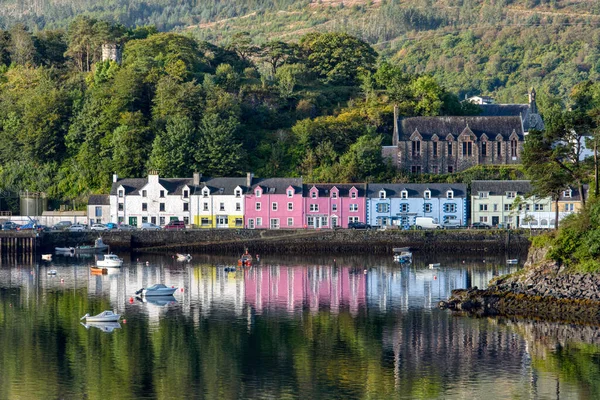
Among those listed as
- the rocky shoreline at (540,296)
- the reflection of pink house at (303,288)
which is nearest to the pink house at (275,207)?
the reflection of pink house at (303,288)

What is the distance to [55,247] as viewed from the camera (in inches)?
3548

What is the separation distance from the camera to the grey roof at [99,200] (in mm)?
97812

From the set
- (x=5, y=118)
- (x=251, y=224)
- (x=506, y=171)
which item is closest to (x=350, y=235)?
(x=251, y=224)

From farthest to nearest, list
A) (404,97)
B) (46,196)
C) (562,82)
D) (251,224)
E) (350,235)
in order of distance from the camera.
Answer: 1. (562,82)
2. (404,97)
3. (46,196)
4. (251,224)
5. (350,235)

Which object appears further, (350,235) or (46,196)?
(46,196)

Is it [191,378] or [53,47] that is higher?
[53,47]

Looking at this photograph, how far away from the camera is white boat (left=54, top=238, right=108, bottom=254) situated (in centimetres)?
8850

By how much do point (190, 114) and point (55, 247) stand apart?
22.4 meters

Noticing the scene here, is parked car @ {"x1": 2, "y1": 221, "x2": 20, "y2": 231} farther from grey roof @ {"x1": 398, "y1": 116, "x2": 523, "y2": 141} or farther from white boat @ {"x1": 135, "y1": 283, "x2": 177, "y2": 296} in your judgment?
grey roof @ {"x1": 398, "y1": 116, "x2": 523, "y2": 141}

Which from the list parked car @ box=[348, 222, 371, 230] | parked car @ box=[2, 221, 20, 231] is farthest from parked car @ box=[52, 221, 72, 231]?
parked car @ box=[348, 222, 371, 230]

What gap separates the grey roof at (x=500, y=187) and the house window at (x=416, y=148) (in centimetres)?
1112

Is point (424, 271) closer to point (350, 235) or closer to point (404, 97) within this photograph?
point (350, 235)

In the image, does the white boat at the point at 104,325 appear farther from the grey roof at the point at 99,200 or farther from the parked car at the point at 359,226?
the grey roof at the point at 99,200

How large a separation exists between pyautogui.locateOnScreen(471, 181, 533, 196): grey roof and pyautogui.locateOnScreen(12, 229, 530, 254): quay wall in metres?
7.47
